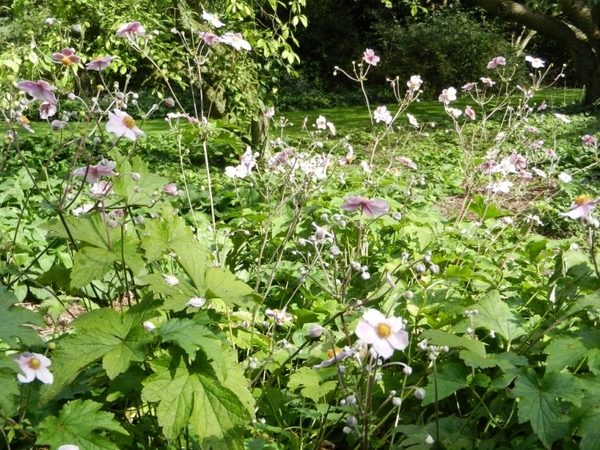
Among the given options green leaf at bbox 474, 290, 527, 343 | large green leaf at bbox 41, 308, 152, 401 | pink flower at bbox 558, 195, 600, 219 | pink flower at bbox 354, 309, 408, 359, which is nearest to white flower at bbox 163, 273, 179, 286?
large green leaf at bbox 41, 308, 152, 401

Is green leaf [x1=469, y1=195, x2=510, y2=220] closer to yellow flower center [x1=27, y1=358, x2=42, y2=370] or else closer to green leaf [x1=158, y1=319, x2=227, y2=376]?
green leaf [x1=158, y1=319, x2=227, y2=376]

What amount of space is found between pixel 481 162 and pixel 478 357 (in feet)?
6.11

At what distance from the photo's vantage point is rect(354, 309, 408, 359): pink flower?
3.89 feet

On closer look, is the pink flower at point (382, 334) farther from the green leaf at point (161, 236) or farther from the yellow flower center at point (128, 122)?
the yellow flower center at point (128, 122)

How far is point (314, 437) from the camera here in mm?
1925

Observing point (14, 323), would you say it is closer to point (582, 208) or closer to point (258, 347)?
point (258, 347)

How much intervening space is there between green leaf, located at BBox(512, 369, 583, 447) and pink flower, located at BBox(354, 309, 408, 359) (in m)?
0.41

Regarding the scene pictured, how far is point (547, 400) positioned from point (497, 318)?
0.34 m

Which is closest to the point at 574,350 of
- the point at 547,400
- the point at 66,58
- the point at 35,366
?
the point at 547,400

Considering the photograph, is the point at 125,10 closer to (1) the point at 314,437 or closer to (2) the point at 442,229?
(2) the point at 442,229

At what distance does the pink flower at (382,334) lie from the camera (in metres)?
1.18

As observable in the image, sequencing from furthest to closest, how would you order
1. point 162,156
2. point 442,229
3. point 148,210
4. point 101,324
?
point 162,156 < point 442,229 < point 148,210 < point 101,324

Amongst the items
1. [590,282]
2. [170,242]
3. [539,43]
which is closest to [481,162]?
[590,282]

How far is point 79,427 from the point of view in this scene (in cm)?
136
